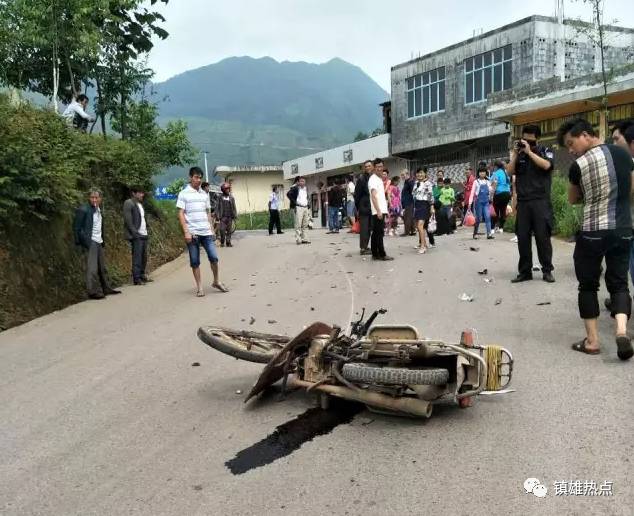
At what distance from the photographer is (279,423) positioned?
12.5ft

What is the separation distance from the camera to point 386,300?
24.8 feet

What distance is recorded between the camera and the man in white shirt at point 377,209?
10.7 meters

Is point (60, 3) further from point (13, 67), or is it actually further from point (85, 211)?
point (85, 211)

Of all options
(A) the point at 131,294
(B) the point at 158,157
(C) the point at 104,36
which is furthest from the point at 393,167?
(A) the point at 131,294

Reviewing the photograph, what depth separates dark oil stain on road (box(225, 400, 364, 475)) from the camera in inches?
129

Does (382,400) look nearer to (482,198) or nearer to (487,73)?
(482,198)

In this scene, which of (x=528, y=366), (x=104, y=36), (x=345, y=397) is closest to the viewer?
(x=345, y=397)

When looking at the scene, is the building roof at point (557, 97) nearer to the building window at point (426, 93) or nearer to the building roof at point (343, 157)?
the building window at point (426, 93)

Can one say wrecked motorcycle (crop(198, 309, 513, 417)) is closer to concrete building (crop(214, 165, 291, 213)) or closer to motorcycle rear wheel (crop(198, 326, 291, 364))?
motorcycle rear wheel (crop(198, 326, 291, 364))

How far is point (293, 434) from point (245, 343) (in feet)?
3.81

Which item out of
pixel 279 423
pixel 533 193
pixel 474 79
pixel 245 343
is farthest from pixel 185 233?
pixel 474 79

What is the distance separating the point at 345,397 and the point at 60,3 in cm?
1274

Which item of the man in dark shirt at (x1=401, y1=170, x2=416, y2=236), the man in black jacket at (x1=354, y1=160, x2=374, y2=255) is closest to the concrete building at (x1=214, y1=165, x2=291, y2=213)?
the man in dark shirt at (x1=401, y1=170, x2=416, y2=236)

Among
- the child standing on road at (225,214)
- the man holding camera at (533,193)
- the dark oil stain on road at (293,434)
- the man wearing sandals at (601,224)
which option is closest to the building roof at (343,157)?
the child standing on road at (225,214)
